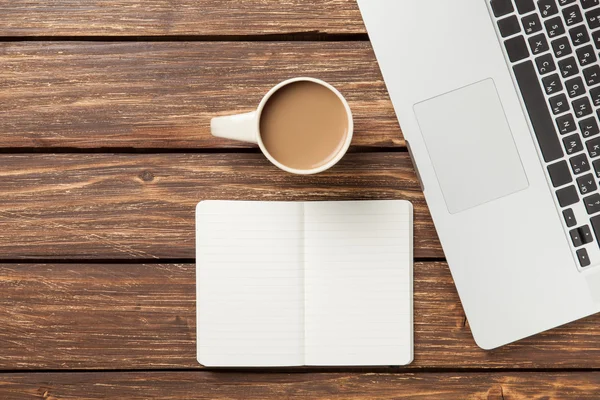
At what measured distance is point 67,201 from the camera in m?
0.76

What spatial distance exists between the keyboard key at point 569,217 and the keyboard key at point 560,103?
0.38 ft

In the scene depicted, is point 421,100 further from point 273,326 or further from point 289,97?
point 273,326

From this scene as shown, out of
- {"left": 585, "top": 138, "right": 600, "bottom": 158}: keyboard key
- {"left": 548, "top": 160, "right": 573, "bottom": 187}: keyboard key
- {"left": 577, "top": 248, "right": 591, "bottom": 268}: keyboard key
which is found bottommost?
{"left": 577, "top": 248, "right": 591, "bottom": 268}: keyboard key

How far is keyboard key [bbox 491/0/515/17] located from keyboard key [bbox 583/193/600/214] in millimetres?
232

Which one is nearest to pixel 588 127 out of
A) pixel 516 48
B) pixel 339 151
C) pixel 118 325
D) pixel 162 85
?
pixel 516 48

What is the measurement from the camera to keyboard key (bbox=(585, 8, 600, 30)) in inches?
27.7

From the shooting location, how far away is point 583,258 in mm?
719

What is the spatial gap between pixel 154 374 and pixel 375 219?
33 cm

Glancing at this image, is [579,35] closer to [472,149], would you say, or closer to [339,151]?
[472,149]

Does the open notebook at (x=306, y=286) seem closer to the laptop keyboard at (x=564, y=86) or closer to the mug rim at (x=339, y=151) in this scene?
the mug rim at (x=339, y=151)

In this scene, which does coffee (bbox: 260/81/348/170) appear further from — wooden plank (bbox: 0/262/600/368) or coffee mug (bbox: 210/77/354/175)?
wooden plank (bbox: 0/262/600/368)

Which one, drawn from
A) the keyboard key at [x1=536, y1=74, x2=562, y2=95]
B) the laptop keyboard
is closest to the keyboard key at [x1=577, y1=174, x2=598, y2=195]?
the laptop keyboard

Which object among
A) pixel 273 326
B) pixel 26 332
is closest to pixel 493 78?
pixel 273 326

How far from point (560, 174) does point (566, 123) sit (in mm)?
59
